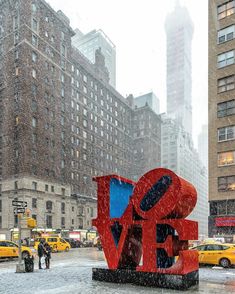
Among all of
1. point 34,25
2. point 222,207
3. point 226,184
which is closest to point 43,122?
point 34,25

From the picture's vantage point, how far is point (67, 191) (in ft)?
262

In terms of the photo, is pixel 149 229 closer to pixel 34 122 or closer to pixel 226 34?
pixel 226 34

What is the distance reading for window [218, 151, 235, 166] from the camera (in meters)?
42.1

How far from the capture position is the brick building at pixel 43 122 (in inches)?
2746

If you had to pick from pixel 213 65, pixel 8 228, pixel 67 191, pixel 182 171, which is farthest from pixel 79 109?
pixel 182 171

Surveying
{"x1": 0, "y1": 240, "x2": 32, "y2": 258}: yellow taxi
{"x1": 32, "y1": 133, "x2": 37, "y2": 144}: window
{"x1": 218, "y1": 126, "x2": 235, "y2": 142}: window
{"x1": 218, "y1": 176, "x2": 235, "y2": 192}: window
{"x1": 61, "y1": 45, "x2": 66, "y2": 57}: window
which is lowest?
{"x1": 0, "y1": 240, "x2": 32, "y2": 258}: yellow taxi

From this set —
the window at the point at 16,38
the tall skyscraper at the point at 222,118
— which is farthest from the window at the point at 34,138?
the tall skyscraper at the point at 222,118

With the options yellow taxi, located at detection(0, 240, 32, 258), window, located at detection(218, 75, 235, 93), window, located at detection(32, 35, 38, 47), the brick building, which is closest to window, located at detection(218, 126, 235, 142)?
window, located at detection(218, 75, 235, 93)

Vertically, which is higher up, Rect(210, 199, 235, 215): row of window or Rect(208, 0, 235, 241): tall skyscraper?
Rect(208, 0, 235, 241): tall skyscraper

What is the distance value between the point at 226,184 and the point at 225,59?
14.3 metres

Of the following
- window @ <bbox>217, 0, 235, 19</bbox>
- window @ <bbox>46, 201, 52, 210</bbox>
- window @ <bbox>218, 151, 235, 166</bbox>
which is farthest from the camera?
window @ <bbox>46, 201, 52, 210</bbox>

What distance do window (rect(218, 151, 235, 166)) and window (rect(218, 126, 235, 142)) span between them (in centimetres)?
159

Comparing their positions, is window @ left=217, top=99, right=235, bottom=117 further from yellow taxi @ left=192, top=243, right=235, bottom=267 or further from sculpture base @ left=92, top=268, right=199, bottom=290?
sculpture base @ left=92, top=268, right=199, bottom=290

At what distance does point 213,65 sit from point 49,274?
34146 mm
